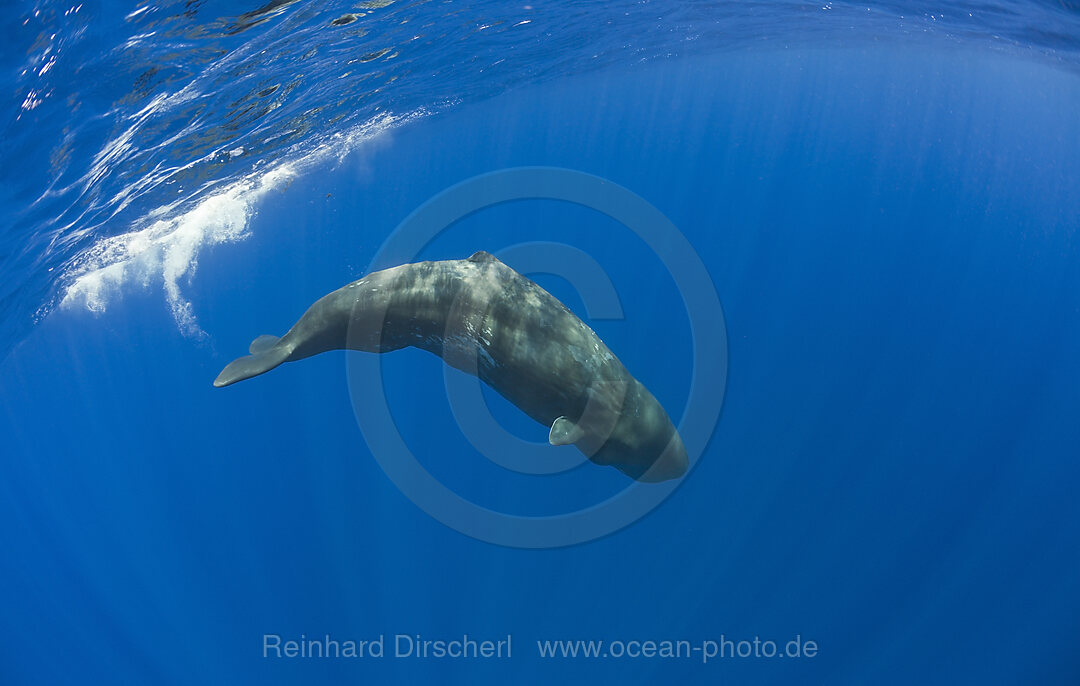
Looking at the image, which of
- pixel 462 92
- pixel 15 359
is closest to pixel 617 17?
pixel 462 92

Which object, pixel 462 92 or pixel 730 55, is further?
pixel 730 55

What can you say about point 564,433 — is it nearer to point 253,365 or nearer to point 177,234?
point 253,365

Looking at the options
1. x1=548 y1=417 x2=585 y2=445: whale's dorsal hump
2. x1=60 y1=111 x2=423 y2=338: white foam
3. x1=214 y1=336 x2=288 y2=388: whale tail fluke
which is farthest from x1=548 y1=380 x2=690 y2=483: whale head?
x1=60 y1=111 x2=423 y2=338: white foam

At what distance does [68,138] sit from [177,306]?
2816 centimetres

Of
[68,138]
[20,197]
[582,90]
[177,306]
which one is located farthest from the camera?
[177,306]

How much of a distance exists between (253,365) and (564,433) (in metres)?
4.33

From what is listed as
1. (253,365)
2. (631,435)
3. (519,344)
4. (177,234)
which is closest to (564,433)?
Result: (631,435)

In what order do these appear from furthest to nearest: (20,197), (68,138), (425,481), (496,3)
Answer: (425,481) < (496,3) < (20,197) < (68,138)

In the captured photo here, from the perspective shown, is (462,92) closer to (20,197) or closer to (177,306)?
(20,197)

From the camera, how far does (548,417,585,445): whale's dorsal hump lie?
17.8ft

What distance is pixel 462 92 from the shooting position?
21.2 m

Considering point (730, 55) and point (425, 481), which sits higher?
point (730, 55)

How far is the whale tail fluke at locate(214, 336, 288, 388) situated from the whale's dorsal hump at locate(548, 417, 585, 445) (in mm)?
3728

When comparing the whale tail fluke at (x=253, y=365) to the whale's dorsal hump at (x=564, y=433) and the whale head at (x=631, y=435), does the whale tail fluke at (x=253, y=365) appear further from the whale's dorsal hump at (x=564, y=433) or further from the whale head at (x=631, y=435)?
the whale head at (x=631, y=435)
